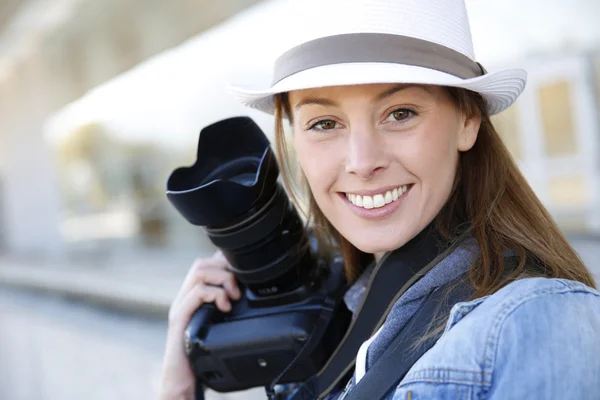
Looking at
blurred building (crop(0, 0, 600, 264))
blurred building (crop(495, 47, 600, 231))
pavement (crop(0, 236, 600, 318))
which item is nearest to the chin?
blurred building (crop(0, 0, 600, 264))

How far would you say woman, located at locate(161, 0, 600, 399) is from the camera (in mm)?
836

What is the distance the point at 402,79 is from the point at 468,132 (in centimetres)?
23

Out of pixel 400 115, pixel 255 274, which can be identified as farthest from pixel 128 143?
pixel 400 115

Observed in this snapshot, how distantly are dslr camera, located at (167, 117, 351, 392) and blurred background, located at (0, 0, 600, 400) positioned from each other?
40 cm

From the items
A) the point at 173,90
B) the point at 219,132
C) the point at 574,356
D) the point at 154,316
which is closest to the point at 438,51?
the point at 574,356

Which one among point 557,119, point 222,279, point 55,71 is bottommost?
point 557,119

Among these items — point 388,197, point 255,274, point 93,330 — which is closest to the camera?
point 388,197

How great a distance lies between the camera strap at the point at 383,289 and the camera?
108 centimetres

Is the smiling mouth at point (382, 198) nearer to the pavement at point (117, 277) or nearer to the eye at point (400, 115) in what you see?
the eye at point (400, 115)

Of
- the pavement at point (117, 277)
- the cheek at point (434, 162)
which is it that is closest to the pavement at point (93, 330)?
the pavement at point (117, 277)

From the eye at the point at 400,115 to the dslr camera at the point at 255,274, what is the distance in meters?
0.35

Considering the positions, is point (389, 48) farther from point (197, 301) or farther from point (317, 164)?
point (197, 301)

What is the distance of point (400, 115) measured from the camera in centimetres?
104

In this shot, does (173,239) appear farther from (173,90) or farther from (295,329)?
(295,329)
